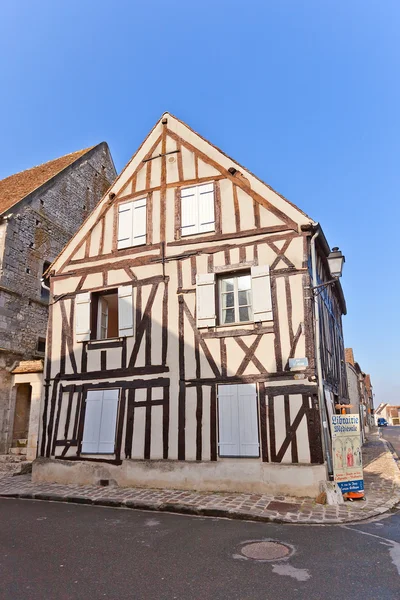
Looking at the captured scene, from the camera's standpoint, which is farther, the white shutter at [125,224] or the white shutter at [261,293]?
the white shutter at [125,224]

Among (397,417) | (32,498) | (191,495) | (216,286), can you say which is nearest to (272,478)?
(191,495)

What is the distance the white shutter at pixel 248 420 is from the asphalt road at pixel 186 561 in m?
1.72

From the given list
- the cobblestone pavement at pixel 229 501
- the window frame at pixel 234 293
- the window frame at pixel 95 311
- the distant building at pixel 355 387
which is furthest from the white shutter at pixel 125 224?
the distant building at pixel 355 387

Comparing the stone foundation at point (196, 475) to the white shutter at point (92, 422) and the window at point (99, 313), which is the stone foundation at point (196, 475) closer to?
the white shutter at point (92, 422)

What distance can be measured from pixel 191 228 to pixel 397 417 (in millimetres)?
64343

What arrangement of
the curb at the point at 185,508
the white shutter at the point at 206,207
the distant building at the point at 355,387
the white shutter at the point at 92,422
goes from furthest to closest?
A: the distant building at the point at 355,387
the white shutter at the point at 206,207
the white shutter at the point at 92,422
the curb at the point at 185,508

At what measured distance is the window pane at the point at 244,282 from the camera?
816 cm

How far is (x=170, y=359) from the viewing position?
827 centimetres

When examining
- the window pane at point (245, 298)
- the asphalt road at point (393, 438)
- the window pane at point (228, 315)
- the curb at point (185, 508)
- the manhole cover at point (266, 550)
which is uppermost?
the window pane at point (245, 298)

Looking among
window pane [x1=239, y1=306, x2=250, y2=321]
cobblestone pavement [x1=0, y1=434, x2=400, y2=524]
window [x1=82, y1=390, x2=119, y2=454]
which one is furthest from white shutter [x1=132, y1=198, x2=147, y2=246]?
cobblestone pavement [x1=0, y1=434, x2=400, y2=524]

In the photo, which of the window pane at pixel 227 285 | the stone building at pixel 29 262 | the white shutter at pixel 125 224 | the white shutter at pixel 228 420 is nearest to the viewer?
the white shutter at pixel 228 420

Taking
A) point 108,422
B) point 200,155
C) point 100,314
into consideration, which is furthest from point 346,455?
point 200,155

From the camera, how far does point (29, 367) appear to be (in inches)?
436

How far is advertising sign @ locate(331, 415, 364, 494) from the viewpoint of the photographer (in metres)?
6.48
